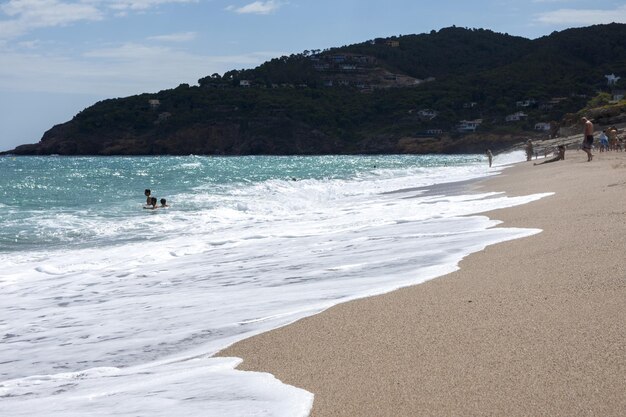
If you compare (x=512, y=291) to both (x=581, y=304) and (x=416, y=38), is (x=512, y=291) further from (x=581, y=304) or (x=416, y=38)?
(x=416, y=38)

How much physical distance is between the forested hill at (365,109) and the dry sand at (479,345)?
96.8 m

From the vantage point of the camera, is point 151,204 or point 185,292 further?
point 151,204

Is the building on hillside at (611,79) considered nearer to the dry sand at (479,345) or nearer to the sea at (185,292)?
the sea at (185,292)

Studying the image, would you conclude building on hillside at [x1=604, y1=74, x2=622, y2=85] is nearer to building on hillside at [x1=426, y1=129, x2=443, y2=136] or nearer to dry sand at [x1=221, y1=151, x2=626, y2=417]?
building on hillside at [x1=426, y1=129, x2=443, y2=136]

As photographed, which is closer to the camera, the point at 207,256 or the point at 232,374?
the point at 232,374

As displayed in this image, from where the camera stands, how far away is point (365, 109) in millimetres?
127375

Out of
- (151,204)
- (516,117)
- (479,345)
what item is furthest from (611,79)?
(479,345)

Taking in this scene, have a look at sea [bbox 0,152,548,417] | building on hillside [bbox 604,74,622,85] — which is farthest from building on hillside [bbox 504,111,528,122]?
sea [bbox 0,152,548,417]

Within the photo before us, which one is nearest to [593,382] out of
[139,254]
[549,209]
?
[549,209]

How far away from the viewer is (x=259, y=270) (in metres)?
8.27

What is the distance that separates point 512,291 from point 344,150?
368 ft

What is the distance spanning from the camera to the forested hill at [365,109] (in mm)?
111125

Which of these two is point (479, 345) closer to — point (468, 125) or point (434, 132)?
point (434, 132)

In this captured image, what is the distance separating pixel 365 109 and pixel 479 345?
409 feet
